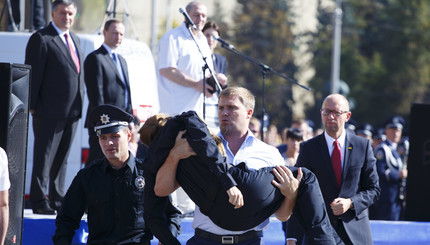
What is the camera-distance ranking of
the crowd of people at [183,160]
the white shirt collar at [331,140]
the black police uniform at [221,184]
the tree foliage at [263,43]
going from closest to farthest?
the black police uniform at [221,184] < the crowd of people at [183,160] < the white shirt collar at [331,140] < the tree foliage at [263,43]

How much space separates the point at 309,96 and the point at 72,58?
4188cm

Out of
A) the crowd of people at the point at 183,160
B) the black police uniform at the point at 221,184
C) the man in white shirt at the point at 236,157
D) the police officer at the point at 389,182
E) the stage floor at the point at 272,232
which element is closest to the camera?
the black police uniform at the point at 221,184

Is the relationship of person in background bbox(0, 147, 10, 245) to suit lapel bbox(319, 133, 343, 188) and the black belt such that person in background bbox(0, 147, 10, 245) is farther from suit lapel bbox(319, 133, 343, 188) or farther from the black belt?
suit lapel bbox(319, 133, 343, 188)

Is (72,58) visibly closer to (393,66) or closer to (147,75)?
(147,75)

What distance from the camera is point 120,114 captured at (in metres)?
6.38

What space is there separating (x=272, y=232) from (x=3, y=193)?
348 cm

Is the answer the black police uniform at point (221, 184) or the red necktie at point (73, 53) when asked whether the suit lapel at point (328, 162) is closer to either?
the black police uniform at point (221, 184)

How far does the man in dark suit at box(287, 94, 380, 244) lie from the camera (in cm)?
721

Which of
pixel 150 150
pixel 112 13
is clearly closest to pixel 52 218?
pixel 150 150

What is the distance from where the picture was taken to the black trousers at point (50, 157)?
26.7 feet

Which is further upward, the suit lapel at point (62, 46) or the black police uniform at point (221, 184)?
the suit lapel at point (62, 46)

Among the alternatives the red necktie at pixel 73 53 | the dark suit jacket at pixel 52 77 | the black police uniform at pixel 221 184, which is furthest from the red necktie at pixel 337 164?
the red necktie at pixel 73 53

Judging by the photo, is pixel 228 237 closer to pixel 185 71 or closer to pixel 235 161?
pixel 235 161

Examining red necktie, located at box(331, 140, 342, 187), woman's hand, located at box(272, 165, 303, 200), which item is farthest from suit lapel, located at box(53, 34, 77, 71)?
woman's hand, located at box(272, 165, 303, 200)
